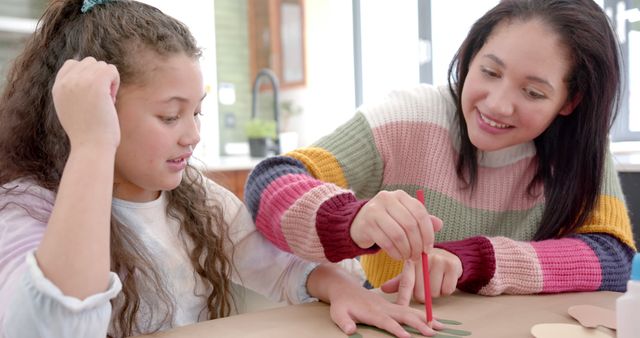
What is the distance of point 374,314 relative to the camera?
0.75m

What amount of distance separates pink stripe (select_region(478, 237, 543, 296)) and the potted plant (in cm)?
253

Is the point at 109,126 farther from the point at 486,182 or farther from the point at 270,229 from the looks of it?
the point at 486,182

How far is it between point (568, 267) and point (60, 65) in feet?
2.72

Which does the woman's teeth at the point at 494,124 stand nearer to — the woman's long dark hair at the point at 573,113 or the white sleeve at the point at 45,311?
the woman's long dark hair at the point at 573,113

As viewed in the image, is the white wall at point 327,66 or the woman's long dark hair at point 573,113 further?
the white wall at point 327,66

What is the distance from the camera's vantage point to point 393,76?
3584mm

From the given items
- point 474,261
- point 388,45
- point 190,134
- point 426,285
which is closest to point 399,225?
point 426,285

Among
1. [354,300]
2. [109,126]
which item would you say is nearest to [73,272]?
[109,126]

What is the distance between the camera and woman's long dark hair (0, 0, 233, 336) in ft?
2.78

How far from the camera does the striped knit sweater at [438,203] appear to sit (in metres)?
0.89

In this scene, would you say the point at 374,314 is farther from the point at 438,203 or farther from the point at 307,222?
the point at 438,203

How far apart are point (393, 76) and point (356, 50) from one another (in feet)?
1.09

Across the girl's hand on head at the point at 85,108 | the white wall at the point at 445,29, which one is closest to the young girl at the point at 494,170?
the girl's hand on head at the point at 85,108

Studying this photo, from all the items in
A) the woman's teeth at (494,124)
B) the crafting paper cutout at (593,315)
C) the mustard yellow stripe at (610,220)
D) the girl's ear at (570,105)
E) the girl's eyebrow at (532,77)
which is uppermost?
the girl's eyebrow at (532,77)
